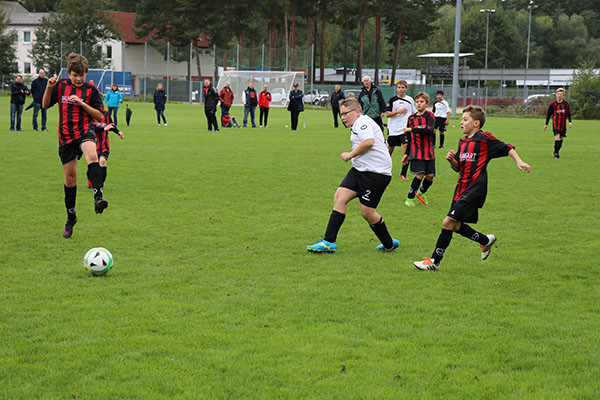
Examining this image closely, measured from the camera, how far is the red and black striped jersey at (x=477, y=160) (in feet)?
21.6

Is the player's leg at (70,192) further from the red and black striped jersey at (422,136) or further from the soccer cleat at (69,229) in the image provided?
the red and black striped jersey at (422,136)

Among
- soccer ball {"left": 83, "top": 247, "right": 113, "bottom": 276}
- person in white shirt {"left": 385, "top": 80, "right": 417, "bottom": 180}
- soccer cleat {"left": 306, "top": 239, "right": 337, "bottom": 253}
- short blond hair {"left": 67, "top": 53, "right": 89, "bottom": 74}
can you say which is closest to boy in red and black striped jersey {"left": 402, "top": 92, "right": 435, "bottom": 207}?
person in white shirt {"left": 385, "top": 80, "right": 417, "bottom": 180}

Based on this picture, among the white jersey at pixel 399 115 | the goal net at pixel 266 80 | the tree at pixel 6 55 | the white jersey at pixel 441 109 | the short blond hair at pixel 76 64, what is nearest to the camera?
the short blond hair at pixel 76 64

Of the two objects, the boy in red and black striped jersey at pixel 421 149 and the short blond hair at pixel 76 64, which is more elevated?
the short blond hair at pixel 76 64

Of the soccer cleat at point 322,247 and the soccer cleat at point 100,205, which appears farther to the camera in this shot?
the soccer cleat at point 100,205

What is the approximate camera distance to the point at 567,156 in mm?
19266

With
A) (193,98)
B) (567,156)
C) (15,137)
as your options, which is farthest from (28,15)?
(567,156)

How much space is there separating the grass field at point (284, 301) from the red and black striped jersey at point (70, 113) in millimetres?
1240

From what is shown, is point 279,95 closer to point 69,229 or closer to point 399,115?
point 399,115

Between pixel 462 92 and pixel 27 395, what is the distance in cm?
5660

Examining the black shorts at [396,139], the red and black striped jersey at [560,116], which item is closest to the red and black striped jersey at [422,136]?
the black shorts at [396,139]

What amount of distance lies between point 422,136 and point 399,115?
305 cm

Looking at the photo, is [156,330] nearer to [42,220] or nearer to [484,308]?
[484,308]

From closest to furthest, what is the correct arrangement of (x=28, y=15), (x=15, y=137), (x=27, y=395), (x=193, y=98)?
1. (x=27, y=395)
2. (x=15, y=137)
3. (x=193, y=98)
4. (x=28, y=15)
